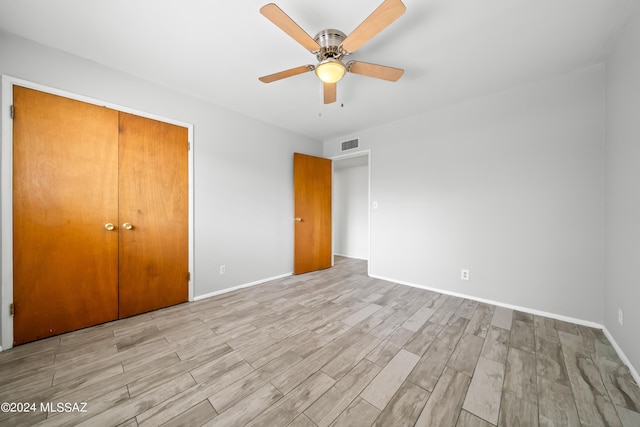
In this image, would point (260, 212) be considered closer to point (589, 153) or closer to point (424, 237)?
point (424, 237)

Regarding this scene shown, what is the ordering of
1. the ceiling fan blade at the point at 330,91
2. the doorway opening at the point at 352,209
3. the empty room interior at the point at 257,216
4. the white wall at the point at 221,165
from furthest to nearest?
the doorway opening at the point at 352,209 → the ceiling fan blade at the point at 330,91 → the white wall at the point at 221,165 → the empty room interior at the point at 257,216

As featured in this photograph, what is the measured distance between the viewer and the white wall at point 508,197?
6.96ft

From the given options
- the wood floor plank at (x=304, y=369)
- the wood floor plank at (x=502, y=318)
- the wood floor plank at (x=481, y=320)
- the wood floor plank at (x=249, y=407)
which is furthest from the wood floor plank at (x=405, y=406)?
the wood floor plank at (x=502, y=318)

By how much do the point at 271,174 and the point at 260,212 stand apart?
66 cm

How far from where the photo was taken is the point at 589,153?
2105 mm

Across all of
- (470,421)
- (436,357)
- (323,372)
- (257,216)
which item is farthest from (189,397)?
(257,216)

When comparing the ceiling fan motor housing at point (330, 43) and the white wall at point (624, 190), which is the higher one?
the ceiling fan motor housing at point (330, 43)

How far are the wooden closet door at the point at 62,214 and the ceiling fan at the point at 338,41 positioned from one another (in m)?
1.83

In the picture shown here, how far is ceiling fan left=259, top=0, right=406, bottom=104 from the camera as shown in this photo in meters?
1.26

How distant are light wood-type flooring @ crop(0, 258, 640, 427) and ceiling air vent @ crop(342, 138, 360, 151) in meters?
2.82

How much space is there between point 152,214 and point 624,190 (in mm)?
4320

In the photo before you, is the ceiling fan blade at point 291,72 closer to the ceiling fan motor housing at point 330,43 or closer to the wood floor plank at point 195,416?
the ceiling fan motor housing at point 330,43

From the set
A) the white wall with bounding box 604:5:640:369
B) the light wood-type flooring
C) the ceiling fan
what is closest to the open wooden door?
the light wood-type flooring

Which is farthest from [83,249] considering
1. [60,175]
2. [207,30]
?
[207,30]
